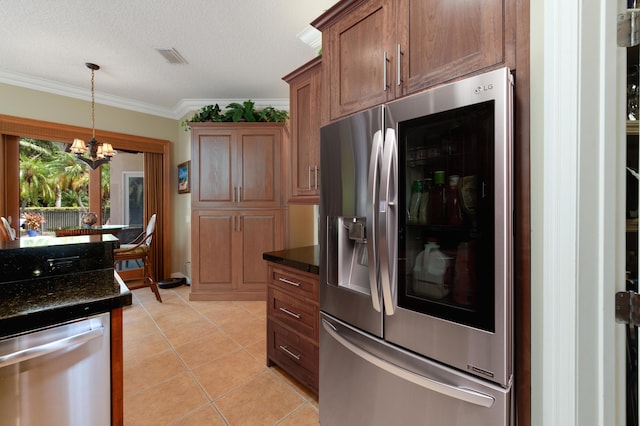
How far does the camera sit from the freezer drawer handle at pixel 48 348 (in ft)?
2.84

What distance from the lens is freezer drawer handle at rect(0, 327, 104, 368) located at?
0.87m

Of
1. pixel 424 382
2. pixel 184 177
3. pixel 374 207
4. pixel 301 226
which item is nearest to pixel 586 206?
pixel 374 207

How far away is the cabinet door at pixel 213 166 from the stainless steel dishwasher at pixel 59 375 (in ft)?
9.25

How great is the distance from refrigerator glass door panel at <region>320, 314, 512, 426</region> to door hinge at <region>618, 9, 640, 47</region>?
1164 mm

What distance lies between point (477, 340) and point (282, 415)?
1.33 m

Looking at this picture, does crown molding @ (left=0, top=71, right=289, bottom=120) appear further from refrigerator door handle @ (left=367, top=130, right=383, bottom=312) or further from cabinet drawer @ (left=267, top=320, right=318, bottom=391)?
refrigerator door handle @ (left=367, top=130, right=383, bottom=312)

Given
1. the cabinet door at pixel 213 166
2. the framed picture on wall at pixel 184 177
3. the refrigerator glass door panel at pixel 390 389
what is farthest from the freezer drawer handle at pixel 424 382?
the framed picture on wall at pixel 184 177

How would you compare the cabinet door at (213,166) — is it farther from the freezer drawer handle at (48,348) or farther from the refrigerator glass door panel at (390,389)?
the freezer drawer handle at (48,348)

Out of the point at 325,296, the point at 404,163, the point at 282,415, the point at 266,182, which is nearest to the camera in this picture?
the point at 404,163

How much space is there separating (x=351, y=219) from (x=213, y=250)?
9.47ft

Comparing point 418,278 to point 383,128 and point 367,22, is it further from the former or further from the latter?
point 367,22

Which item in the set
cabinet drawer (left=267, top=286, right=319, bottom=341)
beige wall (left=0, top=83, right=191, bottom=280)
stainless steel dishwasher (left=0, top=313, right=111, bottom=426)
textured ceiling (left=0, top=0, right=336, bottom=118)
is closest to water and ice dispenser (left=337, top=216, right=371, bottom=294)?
cabinet drawer (left=267, top=286, right=319, bottom=341)

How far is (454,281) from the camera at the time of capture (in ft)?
3.42

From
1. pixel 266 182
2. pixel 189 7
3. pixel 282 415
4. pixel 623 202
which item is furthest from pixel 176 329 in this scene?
pixel 623 202
